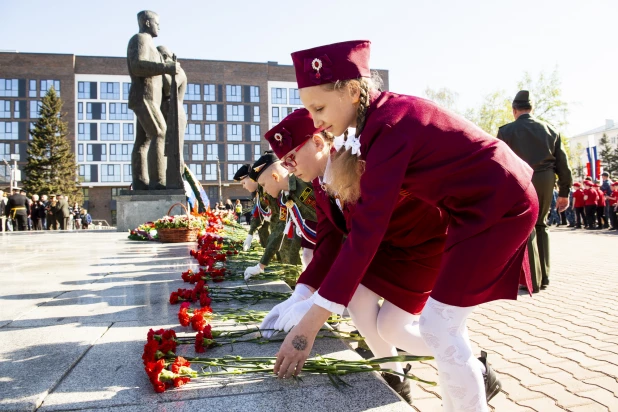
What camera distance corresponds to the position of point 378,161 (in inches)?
65.0

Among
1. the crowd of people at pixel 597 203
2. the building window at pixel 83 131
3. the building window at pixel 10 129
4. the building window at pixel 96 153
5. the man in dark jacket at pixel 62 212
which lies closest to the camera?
the crowd of people at pixel 597 203

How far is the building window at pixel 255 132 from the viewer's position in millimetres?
67625

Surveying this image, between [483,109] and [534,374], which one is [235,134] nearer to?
[483,109]

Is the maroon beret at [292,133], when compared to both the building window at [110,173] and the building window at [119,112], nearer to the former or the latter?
the building window at [119,112]

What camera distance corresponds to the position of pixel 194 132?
217 feet

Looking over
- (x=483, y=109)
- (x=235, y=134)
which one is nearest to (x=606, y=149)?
(x=483, y=109)

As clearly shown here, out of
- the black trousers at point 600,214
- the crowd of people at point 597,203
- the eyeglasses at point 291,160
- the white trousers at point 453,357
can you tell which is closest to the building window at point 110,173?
the crowd of people at point 597,203

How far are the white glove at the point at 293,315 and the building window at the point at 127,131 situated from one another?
6632 centimetres

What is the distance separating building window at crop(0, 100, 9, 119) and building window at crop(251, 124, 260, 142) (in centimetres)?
2943

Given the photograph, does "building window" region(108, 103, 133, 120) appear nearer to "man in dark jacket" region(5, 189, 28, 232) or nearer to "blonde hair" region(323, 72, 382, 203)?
"man in dark jacket" region(5, 189, 28, 232)

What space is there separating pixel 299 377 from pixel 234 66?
66.2 m

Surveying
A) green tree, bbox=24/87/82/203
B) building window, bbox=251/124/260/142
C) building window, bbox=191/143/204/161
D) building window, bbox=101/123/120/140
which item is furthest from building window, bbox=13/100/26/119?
building window, bbox=251/124/260/142

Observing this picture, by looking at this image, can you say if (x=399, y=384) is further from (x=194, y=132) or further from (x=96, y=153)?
(x=96, y=153)

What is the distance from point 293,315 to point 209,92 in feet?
215
